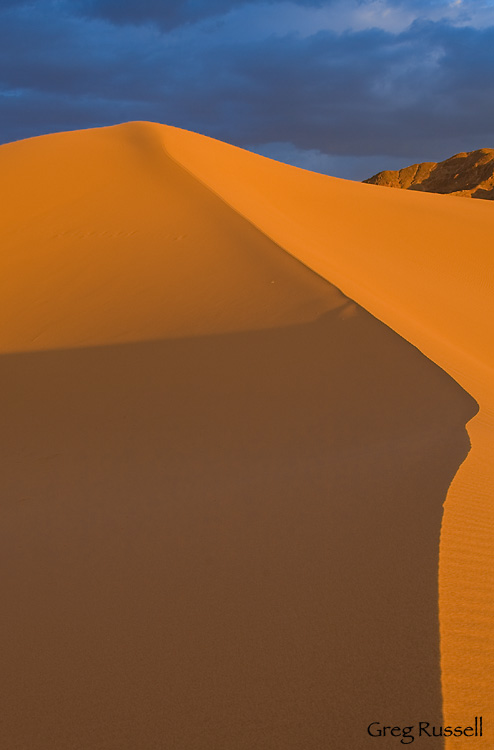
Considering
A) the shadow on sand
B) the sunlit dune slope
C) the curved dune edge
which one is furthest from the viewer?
the sunlit dune slope

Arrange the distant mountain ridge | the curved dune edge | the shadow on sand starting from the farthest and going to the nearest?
the distant mountain ridge, the curved dune edge, the shadow on sand

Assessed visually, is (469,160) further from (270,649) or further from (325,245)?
(270,649)

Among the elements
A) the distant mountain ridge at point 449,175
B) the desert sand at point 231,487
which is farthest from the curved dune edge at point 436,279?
the distant mountain ridge at point 449,175

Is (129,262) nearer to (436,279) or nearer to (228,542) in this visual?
(436,279)

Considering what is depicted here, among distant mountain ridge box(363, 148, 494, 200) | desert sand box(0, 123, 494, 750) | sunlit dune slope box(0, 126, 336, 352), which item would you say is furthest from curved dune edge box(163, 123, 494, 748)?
distant mountain ridge box(363, 148, 494, 200)

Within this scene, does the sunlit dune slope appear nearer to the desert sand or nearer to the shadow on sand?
the desert sand

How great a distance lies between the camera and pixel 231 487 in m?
4.51

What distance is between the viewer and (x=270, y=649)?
102 inches

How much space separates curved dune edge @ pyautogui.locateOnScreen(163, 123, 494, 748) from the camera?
2.53m

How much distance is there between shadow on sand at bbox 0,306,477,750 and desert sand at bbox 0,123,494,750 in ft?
0.05

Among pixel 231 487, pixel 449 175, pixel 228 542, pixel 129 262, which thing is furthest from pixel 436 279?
pixel 449 175

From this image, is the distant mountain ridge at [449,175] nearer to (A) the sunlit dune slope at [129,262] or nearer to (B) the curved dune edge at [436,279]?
(B) the curved dune edge at [436,279]

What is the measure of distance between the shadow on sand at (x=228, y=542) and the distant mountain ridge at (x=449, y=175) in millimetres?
68920

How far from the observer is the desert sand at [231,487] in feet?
7.79
